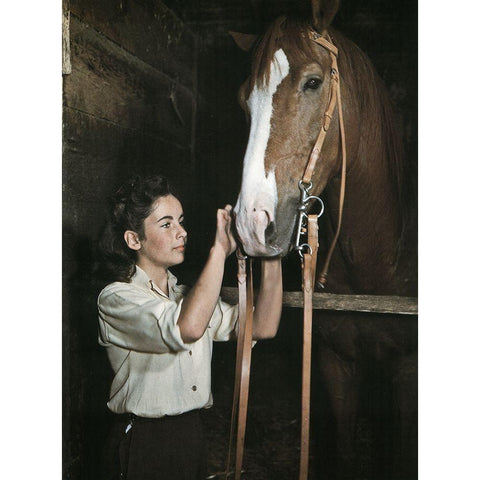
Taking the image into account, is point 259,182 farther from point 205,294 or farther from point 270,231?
point 205,294

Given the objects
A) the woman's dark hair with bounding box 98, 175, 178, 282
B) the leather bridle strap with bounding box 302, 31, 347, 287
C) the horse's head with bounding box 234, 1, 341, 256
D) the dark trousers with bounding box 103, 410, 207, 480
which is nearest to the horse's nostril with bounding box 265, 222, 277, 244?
the horse's head with bounding box 234, 1, 341, 256

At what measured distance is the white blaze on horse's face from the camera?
769mm

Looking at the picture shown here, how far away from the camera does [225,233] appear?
82 centimetres

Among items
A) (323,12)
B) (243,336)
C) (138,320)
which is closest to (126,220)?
(138,320)

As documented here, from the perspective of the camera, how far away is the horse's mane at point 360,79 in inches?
32.5

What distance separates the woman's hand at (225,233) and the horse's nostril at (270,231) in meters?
0.06

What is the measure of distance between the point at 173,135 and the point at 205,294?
0.50 m

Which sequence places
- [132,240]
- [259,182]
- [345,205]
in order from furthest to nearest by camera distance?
[345,205]
[132,240]
[259,182]

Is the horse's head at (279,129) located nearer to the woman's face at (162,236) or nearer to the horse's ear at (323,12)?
the horse's ear at (323,12)

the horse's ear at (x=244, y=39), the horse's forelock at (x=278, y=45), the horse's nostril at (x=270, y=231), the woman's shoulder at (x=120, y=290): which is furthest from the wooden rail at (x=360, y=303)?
the horse's ear at (x=244, y=39)
